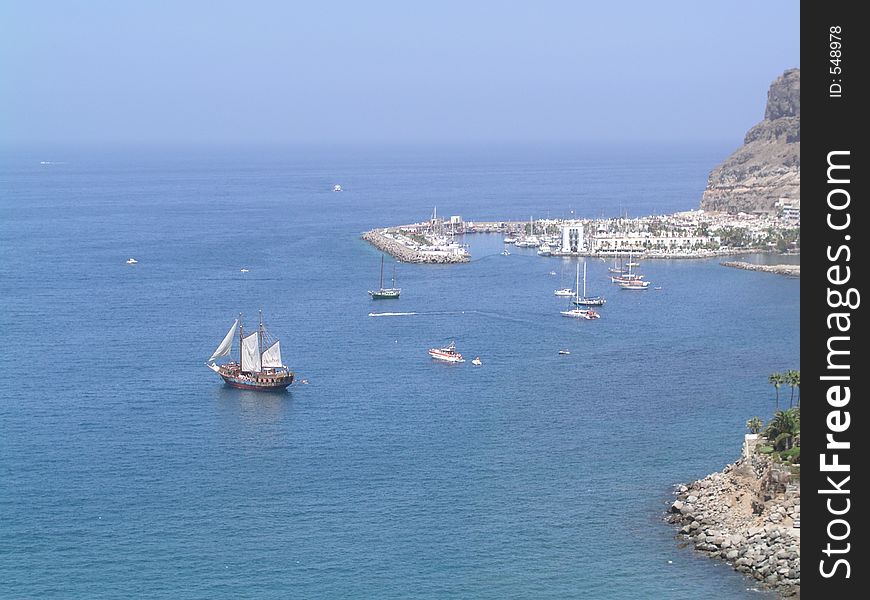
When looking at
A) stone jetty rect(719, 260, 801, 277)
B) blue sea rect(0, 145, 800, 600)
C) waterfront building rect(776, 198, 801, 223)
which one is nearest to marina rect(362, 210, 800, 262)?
waterfront building rect(776, 198, 801, 223)

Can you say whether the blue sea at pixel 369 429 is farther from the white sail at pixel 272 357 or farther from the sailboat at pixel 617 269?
the sailboat at pixel 617 269

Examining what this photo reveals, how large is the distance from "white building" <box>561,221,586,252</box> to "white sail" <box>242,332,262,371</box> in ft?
177

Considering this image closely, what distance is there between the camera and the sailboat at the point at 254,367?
57812mm

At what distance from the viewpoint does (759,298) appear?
85.6 m

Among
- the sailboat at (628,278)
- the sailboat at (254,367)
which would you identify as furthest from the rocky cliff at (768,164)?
the sailboat at (254,367)

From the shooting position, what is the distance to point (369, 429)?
50000 millimetres

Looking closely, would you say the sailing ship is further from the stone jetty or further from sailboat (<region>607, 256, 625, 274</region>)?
the stone jetty

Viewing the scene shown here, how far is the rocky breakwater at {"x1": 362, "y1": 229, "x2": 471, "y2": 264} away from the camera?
104375 millimetres

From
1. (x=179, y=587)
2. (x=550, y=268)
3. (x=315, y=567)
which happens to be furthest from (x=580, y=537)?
(x=550, y=268)

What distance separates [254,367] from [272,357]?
0.98m

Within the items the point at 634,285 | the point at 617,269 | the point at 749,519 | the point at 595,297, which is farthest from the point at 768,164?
the point at 749,519

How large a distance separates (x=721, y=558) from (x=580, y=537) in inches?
169
